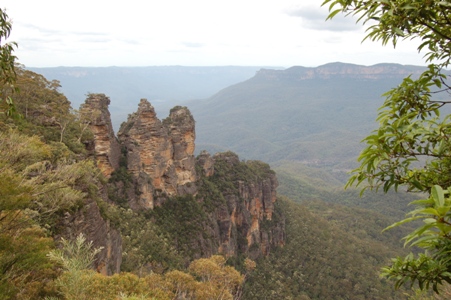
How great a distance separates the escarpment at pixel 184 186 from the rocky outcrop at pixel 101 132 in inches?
3.1

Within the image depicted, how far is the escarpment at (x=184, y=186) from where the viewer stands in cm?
2789

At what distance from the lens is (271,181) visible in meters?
47.8

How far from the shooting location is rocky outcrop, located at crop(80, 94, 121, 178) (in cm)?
2487

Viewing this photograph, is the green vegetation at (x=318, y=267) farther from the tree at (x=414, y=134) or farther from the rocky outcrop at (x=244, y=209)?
the tree at (x=414, y=134)

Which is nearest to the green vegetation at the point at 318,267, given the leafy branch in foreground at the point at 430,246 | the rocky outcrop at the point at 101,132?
the rocky outcrop at the point at 101,132

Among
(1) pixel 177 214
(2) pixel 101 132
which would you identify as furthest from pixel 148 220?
(2) pixel 101 132

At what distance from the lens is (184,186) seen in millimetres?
33750

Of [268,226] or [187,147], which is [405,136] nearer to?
[187,147]

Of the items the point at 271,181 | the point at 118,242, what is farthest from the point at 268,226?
the point at 118,242

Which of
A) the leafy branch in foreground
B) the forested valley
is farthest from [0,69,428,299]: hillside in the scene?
the leafy branch in foreground

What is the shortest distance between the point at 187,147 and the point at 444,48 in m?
31.9

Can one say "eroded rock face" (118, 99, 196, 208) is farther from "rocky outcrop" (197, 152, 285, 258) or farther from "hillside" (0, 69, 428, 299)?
"rocky outcrop" (197, 152, 285, 258)

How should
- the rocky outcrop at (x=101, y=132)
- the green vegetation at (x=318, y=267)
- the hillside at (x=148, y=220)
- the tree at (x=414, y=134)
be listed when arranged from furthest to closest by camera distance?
the green vegetation at (x=318, y=267) < the rocky outcrop at (x=101, y=132) < the hillside at (x=148, y=220) < the tree at (x=414, y=134)

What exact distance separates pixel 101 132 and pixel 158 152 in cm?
614
